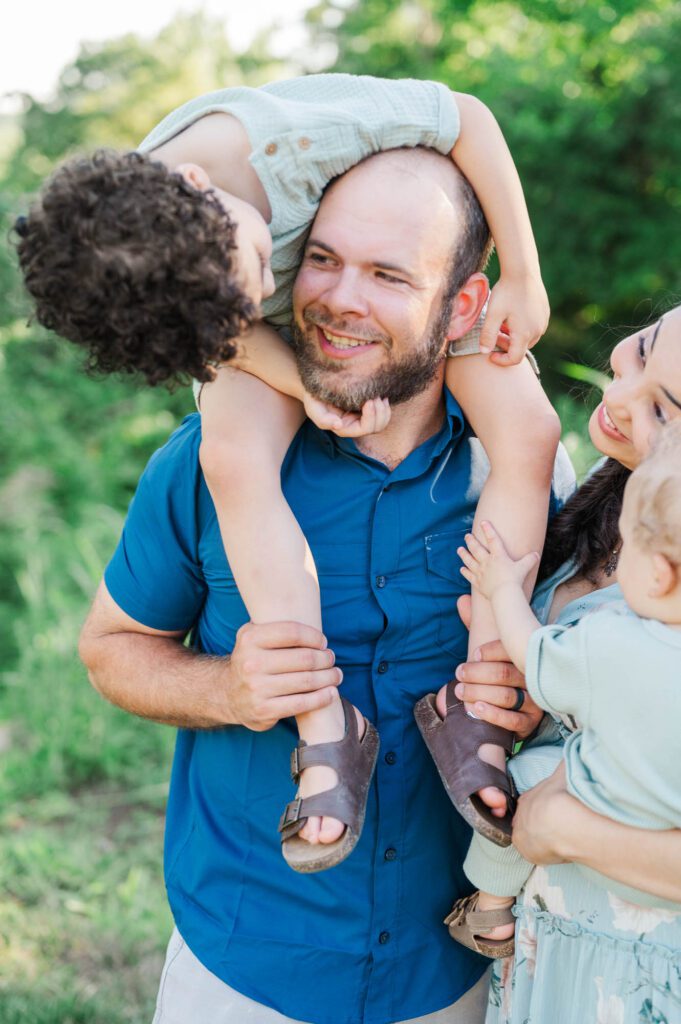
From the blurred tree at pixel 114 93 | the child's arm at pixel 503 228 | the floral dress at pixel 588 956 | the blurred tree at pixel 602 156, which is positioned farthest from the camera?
the blurred tree at pixel 114 93

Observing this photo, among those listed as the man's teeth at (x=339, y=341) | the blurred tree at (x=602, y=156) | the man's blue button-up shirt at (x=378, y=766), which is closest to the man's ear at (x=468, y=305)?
the man's blue button-up shirt at (x=378, y=766)

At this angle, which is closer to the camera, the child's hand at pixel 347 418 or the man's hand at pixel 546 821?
the man's hand at pixel 546 821

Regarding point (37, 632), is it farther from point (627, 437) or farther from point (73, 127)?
point (73, 127)

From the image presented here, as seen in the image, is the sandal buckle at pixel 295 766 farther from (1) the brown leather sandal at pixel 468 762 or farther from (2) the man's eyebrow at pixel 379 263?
(2) the man's eyebrow at pixel 379 263

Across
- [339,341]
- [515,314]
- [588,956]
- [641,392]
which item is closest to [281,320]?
[339,341]

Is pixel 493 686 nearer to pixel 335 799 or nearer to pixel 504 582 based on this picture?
pixel 504 582

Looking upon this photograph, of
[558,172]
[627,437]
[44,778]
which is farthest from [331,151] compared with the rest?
[558,172]

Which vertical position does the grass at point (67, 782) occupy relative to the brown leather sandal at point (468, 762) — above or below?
below

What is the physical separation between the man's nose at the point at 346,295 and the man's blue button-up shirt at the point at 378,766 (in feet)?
0.94

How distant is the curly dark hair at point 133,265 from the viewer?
1.45 meters

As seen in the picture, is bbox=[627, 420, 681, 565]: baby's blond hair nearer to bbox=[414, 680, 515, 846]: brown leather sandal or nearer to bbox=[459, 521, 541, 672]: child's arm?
bbox=[459, 521, 541, 672]: child's arm

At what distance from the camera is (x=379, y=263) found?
1.95 m

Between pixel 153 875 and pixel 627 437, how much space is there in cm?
307

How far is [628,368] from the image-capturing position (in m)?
1.82
